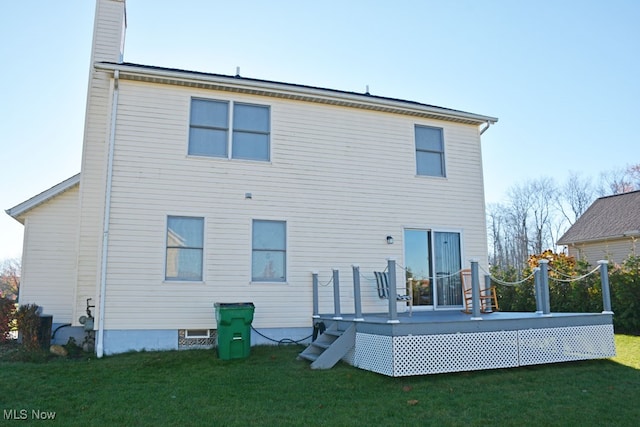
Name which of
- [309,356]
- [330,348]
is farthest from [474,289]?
[309,356]

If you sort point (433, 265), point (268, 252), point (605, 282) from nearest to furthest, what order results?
point (605, 282) < point (268, 252) < point (433, 265)

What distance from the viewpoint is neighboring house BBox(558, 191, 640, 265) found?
64.2ft

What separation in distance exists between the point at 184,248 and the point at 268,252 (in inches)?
64.6

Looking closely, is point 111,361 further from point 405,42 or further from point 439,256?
point 405,42

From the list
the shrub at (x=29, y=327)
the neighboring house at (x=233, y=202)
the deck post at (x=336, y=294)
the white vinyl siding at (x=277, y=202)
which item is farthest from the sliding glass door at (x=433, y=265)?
the shrub at (x=29, y=327)

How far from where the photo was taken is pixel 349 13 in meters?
11.9

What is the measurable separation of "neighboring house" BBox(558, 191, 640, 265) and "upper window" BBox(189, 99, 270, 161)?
14.7 m

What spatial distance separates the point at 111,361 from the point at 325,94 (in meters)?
6.61

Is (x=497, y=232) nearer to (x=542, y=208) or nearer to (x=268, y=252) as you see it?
(x=542, y=208)

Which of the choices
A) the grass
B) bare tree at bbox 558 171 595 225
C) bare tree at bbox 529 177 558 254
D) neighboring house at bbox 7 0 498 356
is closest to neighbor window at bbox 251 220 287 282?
neighboring house at bbox 7 0 498 356

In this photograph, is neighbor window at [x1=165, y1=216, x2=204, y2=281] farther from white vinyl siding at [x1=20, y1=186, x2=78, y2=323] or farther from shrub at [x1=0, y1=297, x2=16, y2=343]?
shrub at [x1=0, y1=297, x2=16, y2=343]

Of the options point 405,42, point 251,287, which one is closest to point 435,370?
point 251,287

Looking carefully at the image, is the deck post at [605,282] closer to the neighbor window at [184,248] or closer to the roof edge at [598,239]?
the neighbor window at [184,248]

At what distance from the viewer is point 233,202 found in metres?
10.0
